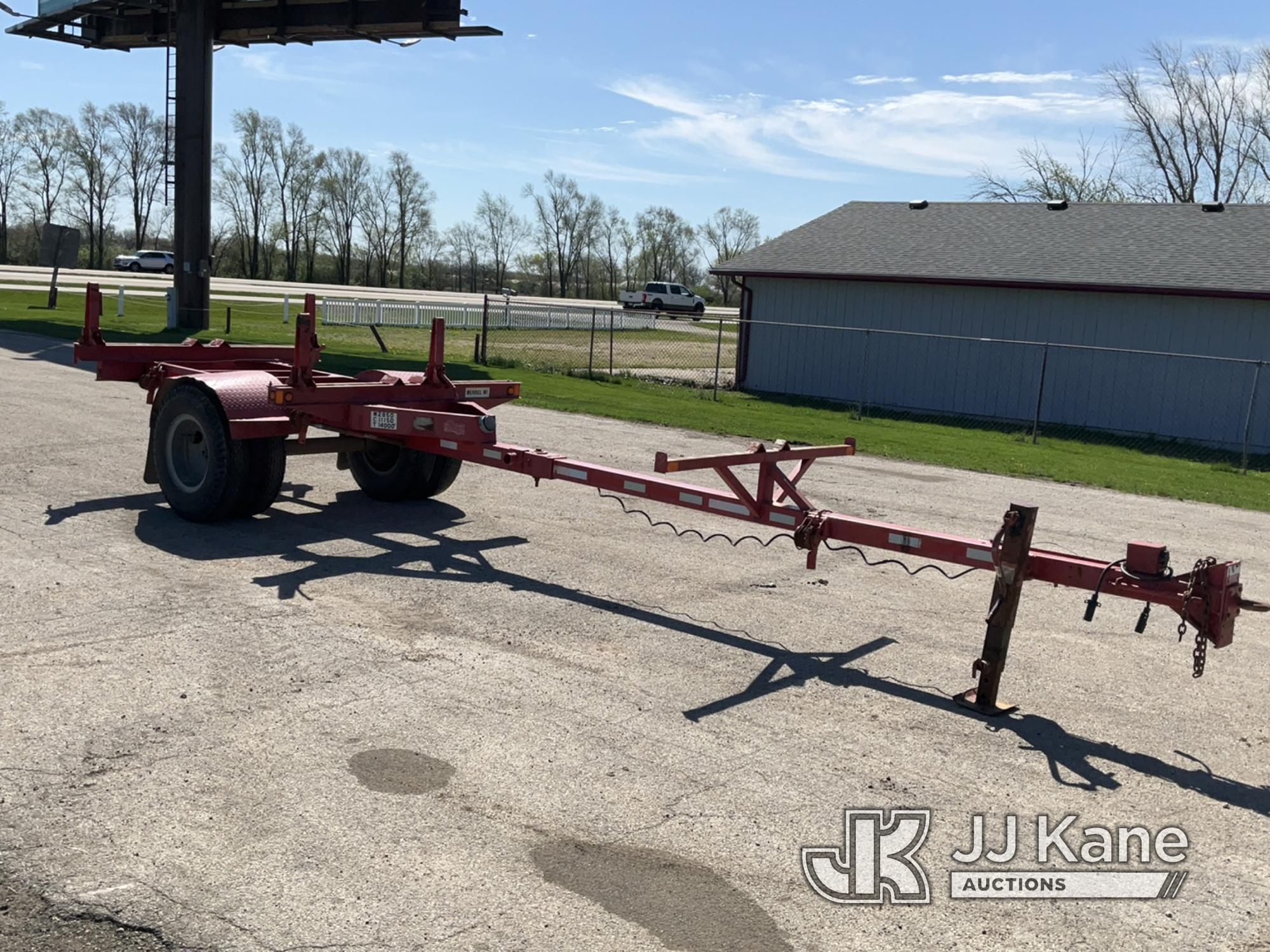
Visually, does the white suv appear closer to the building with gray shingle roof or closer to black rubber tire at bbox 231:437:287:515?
the building with gray shingle roof

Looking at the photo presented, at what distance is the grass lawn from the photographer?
15484 millimetres

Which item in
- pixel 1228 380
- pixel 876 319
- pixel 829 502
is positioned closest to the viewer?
pixel 829 502

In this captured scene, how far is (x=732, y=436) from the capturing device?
16.9 m

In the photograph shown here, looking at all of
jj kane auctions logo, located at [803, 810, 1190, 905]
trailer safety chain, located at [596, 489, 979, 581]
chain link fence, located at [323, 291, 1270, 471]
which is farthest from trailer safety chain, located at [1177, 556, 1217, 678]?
chain link fence, located at [323, 291, 1270, 471]

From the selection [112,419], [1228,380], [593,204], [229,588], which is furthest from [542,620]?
[593,204]

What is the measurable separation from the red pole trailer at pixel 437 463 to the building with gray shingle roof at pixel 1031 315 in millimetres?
12405

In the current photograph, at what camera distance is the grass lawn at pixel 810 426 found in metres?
15.5

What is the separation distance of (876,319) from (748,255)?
401 centimetres

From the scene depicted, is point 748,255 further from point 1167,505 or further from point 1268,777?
point 1268,777

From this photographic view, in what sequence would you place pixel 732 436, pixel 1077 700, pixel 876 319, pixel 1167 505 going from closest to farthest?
pixel 1077 700, pixel 1167 505, pixel 732 436, pixel 876 319

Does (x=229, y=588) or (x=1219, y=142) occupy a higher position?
(x=1219, y=142)

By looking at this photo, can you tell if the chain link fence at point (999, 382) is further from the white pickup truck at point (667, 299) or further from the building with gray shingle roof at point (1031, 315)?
the white pickup truck at point (667, 299)

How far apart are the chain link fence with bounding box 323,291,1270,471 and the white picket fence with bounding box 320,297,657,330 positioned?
9657 mm

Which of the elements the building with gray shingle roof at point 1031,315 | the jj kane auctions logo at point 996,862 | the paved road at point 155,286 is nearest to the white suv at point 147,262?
the paved road at point 155,286
